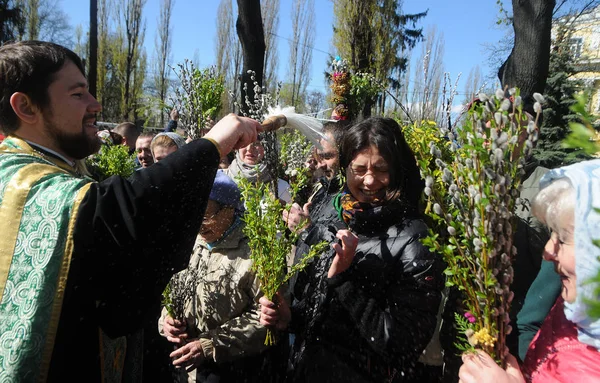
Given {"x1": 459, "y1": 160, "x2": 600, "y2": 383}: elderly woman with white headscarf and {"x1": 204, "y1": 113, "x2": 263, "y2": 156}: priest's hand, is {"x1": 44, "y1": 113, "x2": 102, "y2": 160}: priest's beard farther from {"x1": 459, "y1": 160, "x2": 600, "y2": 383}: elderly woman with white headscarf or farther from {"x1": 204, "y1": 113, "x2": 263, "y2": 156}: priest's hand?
{"x1": 459, "y1": 160, "x2": 600, "y2": 383}: elderly woman with white headscarf

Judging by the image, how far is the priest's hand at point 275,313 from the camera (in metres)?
1.96

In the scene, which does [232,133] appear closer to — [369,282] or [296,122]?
[296,122]

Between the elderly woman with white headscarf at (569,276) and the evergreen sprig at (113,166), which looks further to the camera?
the evergreen sprig at (113,166)

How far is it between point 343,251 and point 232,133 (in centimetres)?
69

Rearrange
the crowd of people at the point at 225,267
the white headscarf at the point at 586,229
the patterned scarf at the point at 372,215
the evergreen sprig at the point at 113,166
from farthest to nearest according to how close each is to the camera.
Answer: the evergreen sprig at the point at 113,166 → the patterned scarf at the point at 372,215 → the crowd of people at the point at 225,267 → the white headscarf at the point at 586,229

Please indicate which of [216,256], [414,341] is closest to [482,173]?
[414,341]

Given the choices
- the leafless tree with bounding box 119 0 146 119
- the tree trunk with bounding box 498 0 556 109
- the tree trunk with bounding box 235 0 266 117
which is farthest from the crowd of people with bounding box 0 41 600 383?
the leafless tree with bounding box 119 0 146 119

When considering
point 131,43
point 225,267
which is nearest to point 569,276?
point 225,267

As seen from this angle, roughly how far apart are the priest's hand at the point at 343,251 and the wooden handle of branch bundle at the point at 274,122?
2.11 ft

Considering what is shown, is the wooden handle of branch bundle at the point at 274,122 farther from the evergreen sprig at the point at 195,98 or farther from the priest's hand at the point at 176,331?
the priest's hand at the point at 176,331

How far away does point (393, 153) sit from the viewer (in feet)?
7.12

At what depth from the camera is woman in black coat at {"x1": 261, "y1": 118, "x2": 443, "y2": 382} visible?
1785 mm

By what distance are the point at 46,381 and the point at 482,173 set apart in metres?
1.52

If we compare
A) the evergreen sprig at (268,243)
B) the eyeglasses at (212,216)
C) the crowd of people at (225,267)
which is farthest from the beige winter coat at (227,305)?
the evergreen sprig at (268,243)
